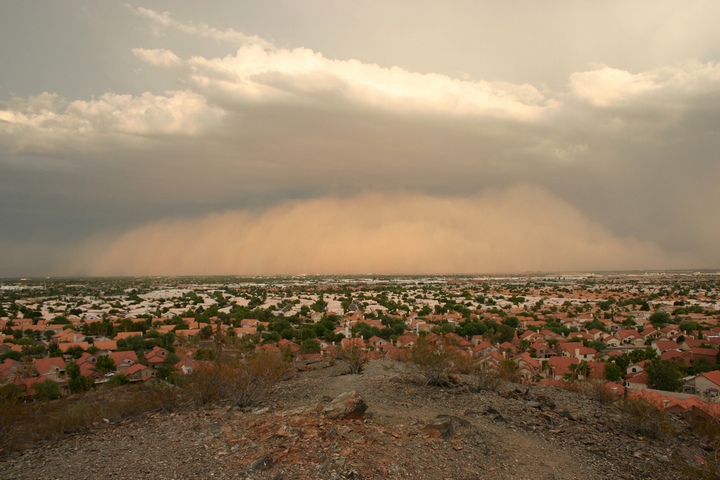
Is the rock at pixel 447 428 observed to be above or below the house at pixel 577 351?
above

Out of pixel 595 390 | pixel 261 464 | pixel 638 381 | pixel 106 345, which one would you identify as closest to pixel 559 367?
pixel 638 381

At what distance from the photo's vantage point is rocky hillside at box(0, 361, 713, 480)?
8.95 m

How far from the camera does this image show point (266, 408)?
1373 centimetres

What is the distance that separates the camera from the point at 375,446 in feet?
31.7

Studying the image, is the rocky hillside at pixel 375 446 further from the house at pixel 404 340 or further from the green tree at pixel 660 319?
the green tree at pixel 660 319

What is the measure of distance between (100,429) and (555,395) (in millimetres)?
15839

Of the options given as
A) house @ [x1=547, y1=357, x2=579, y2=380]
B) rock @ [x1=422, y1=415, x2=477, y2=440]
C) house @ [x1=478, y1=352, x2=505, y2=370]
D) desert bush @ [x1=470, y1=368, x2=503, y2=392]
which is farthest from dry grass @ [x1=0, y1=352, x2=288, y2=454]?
house @ [x1=547, y1=357, x2=579, y2=380]

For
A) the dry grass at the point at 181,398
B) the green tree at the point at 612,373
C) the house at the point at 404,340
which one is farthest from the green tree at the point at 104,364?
the green tree at the point at 612,373

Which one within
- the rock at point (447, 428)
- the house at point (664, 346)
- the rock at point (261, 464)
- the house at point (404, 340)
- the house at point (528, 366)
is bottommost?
the house at point (664, 346)

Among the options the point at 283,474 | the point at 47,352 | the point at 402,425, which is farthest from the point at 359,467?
the point at 47,352

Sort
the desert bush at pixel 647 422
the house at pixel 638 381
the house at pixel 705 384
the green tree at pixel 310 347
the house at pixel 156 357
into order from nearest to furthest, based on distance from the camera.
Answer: the desert bush at pixel 647 422
the house at pixel 705 384
the house at pixel 638 381
the house at pixel 156 357
the green tree at pixel 310 347

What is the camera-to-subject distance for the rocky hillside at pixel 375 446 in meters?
8.95

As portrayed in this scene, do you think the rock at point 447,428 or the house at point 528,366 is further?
the house at point 528,366

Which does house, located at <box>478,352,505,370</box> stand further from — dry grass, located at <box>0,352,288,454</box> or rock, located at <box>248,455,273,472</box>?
rock, located at <box>248,455,273,472</box>
